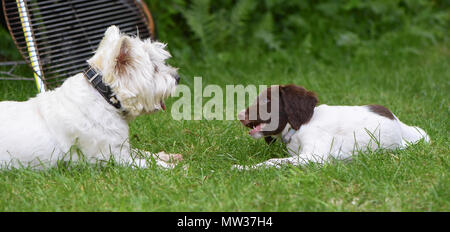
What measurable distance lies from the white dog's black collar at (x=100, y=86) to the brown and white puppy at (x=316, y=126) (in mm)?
1065

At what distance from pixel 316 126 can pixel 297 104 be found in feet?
0.73

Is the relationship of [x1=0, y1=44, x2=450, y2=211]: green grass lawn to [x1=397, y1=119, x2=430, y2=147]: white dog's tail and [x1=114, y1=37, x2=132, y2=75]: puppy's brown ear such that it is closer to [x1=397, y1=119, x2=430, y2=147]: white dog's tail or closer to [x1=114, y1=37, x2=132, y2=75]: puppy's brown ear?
[x1=397, y1=119, x2=430, y2=147]: white dog's tail

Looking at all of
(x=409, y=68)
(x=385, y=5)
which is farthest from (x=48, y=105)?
(x=385, y=5)

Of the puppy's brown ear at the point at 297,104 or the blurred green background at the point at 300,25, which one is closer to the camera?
the puppy's brown ear at the point at 297,104

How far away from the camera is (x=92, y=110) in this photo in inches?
142

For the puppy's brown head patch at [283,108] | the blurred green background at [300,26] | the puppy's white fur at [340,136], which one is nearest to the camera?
the puppy's white fur at [340,136]

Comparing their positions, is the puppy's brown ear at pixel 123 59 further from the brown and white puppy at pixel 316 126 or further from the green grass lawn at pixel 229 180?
the brown and white puppy at pixel 316 126

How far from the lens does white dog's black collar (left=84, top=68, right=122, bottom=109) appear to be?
3.59 metres

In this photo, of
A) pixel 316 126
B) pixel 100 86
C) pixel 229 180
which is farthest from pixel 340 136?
pixel 100 86

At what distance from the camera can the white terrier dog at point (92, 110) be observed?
3.55 m

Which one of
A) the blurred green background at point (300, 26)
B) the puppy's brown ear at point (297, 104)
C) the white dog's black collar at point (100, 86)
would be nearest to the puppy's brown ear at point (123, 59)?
the white dog's black collar at point (100, 86)

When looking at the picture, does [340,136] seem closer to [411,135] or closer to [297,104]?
[297,104]
